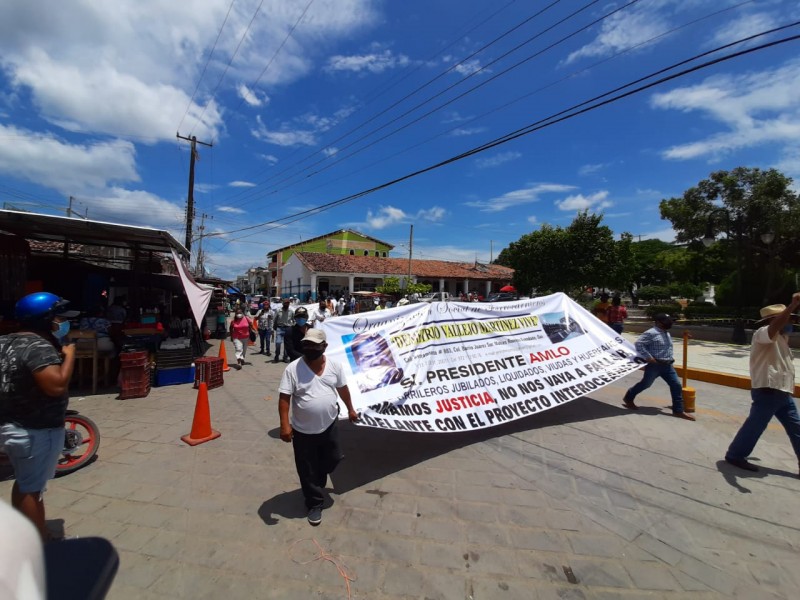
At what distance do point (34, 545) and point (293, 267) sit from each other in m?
40.2

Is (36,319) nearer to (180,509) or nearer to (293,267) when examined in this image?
(180,509)

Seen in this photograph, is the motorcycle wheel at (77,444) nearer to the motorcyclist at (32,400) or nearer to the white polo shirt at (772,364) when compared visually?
the motorcyclist at (32,400)

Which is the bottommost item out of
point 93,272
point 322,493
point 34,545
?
point 322,493

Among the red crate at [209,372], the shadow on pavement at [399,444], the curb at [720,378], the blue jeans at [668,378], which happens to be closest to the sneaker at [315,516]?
the shadow on pavement at [399,444]

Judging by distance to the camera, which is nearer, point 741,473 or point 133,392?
point 741,473

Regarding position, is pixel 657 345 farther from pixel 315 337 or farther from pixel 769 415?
pixel 315 337

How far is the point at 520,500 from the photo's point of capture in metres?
3.38

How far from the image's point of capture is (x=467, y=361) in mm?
4812

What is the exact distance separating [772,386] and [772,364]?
22 centimetres

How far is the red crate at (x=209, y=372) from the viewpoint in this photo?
7.17 m

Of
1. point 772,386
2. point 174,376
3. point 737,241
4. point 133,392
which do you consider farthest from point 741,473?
point 737,241

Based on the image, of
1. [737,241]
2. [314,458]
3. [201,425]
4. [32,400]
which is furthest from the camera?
[737,241]

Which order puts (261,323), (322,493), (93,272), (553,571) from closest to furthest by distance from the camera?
1. (553,571)
2. (322,493)
3. (261,323)
4. (93,272)

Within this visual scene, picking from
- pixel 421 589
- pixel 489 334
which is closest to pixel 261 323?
pixel 489 334
